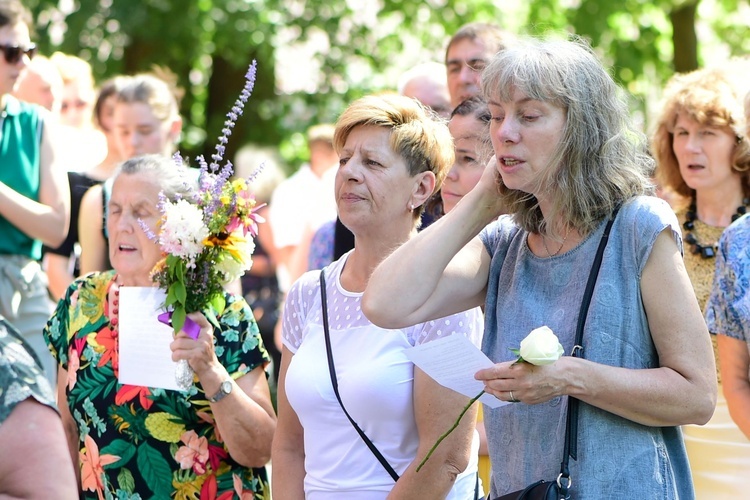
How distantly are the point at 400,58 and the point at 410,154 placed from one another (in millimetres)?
10836

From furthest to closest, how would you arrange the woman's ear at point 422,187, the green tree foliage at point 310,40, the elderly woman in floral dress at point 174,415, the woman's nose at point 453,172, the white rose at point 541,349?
the green tree foliage at point 310,40
the woman's nose at point 453,172
the elderly woman in floral dress at point 174,415
the woman's ear at point 422,187
the white rose at point 541,349

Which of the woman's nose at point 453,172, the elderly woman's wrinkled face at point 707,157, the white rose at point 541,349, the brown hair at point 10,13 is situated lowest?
the white rose at point 541,349

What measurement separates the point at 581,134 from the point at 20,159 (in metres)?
3.48

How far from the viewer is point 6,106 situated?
17.8ft

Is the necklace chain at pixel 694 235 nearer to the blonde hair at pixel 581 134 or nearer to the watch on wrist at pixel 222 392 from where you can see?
the blonde hair at pixel 581 134

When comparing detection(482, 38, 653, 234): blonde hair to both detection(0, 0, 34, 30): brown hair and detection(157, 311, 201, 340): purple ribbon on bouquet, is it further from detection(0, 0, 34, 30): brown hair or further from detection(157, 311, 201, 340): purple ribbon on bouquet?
detection(0, 0, 34, 30): brown hair

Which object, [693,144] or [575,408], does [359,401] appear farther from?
[693,144]

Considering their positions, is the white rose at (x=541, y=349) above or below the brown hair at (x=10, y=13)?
below

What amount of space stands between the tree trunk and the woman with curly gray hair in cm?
994

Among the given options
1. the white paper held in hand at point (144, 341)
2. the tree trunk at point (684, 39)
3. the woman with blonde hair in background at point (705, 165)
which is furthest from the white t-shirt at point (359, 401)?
the tree trunk at point (684, 39)

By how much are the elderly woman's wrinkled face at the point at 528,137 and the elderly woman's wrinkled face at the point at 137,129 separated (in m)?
3.39

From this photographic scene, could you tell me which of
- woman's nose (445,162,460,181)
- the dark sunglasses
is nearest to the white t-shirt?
woman's nose (445,162,460,181)

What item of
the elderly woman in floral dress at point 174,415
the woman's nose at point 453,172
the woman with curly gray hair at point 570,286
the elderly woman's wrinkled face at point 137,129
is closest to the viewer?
the woman with curly gray hair at point 570,286

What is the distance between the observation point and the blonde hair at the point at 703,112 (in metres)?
4.64
